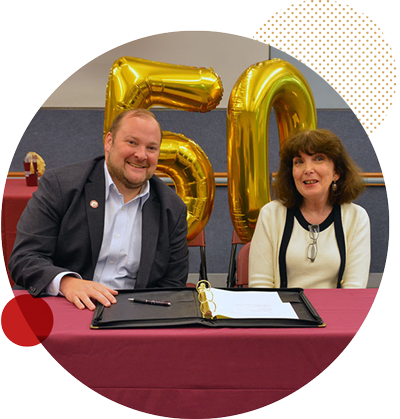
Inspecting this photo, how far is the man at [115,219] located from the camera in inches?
51.1

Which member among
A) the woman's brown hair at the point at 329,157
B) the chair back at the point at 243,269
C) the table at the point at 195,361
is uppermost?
the woman's brown hair at the point at 329,157

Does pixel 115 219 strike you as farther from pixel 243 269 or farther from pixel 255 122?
pixel 255 122

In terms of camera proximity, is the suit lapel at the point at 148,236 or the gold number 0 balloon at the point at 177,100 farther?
the gold number 0 balloon at the point at 177,100

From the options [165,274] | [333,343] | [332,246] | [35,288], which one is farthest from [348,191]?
[35,288]

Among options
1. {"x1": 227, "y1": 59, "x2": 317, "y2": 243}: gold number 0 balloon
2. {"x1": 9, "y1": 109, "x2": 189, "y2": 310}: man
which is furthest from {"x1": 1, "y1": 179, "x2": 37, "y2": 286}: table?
{"x1": 227, "y1": 59, "x2": 317, "y2": 243}: gold number 0 balloon

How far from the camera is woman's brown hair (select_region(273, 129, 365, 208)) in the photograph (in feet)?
4.95

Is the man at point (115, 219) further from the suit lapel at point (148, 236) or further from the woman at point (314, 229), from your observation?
the woman at point (314, 229)

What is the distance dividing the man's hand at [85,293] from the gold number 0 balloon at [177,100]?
877 mm

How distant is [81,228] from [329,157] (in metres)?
0.79

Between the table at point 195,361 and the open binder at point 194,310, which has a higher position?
the open binder at point 194,310

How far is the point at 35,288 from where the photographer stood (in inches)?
42.1

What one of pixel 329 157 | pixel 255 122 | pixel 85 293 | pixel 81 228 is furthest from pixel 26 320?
pixel 255 122

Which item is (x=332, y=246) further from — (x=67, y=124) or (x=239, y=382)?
(x=67, y=124)

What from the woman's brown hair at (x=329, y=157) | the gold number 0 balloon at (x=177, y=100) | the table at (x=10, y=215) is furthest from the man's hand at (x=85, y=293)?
the table at (x=10, y=215)
